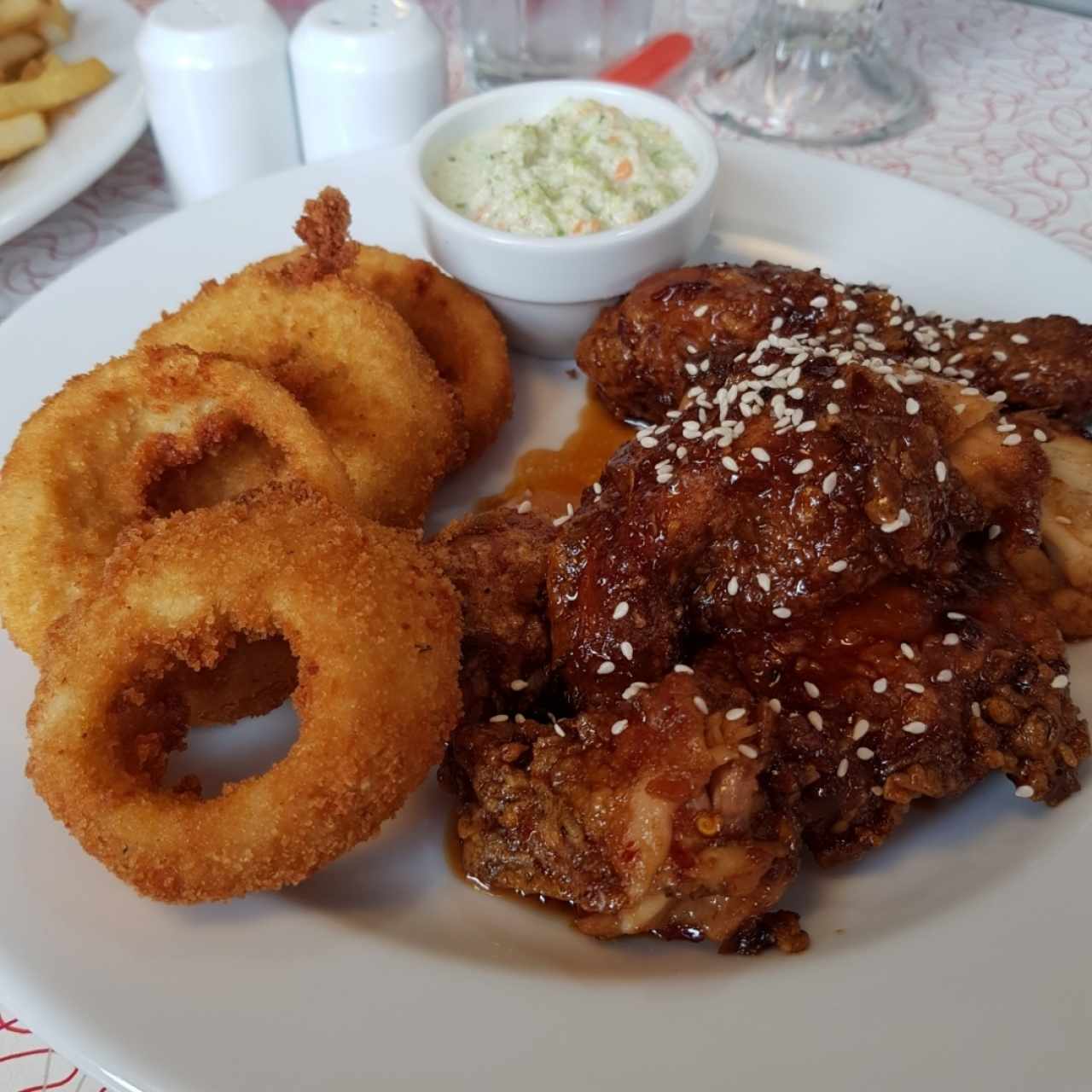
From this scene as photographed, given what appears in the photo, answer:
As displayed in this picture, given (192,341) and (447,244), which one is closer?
(192,341)

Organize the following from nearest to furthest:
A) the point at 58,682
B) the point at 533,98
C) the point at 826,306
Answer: the point at 58,682 → the point at 826,306 → the point at 533,98

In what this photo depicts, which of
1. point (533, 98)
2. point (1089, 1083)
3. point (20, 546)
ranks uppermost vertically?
point (533, 98)

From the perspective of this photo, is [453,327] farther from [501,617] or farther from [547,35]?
[547,35]

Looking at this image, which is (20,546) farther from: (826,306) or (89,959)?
(826,306)

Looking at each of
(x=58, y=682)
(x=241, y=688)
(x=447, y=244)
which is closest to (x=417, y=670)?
(x=241, y=688)

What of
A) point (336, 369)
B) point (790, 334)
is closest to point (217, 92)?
point (336, 369)

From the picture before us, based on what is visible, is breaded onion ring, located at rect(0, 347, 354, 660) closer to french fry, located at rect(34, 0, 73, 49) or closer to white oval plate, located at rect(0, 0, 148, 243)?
white oval plate, located at rect(0, 0, 148, 243)
